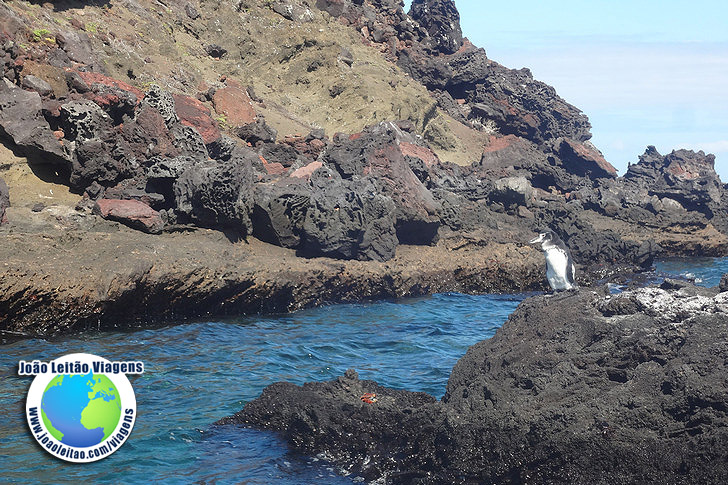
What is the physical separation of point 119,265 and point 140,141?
182 inches

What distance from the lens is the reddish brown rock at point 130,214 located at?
1262 centimetres

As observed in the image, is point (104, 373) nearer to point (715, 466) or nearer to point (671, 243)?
point (715, 466)

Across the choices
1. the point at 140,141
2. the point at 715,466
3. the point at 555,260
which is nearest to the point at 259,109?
the point at 140,141

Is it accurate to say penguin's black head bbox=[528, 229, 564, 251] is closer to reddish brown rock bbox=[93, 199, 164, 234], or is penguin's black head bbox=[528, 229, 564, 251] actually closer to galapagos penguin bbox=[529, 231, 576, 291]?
galapagos penguin bbox=[529, 231, 576, 291]

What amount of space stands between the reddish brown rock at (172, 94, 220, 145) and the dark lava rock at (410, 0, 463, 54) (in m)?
26.4

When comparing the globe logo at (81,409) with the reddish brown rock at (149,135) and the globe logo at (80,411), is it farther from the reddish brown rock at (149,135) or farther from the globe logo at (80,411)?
the reddish brown rock at (149,135)

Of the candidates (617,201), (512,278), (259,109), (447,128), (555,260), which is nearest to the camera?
(555,260)

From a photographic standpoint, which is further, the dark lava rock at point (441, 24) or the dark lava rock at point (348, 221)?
the dark lava rock at point (441, 24)

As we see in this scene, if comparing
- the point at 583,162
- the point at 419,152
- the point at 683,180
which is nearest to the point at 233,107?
the point at 419,152

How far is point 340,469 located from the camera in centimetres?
638

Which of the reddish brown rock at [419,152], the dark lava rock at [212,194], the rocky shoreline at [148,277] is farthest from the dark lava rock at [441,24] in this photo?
the dark lava rock at [212,194]

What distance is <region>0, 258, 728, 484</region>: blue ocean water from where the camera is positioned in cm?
627

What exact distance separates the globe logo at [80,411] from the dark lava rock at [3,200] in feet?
17.8

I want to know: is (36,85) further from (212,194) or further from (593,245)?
(593,245)
